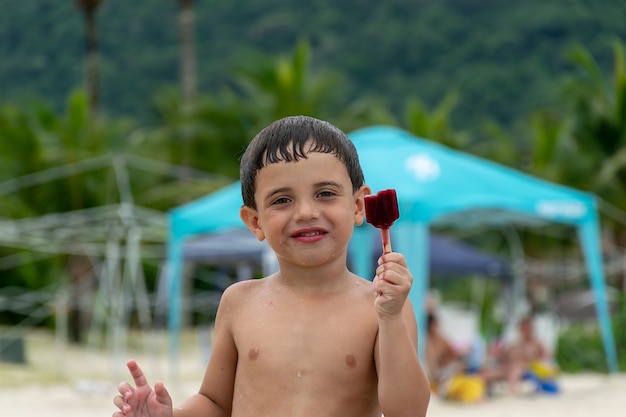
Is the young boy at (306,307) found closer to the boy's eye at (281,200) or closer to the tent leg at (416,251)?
the boy's eye at (281,200)

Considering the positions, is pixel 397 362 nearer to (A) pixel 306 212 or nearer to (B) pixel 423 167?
(A) pixel 306 212

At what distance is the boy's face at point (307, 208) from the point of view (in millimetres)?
2479

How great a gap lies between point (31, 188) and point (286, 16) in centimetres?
3171

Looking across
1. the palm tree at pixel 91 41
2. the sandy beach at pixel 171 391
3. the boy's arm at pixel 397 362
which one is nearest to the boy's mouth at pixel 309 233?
the boy's arm at pixel 397 362

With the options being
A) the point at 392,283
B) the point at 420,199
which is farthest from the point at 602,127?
the point at 392,283

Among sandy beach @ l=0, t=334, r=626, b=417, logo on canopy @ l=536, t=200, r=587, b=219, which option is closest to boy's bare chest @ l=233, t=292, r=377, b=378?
sandy beach @ l=0, t=334, r=626, b=417

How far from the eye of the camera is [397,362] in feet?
7.72

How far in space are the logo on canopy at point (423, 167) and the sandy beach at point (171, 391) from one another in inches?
91.5

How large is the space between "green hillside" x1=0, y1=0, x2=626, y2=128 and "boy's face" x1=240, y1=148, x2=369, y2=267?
147ft

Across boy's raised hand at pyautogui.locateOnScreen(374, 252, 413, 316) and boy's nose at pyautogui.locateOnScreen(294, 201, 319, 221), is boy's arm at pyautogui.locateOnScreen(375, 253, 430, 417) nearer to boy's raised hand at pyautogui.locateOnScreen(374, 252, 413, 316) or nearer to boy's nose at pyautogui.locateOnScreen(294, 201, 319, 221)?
boy's raised hand at pyautogui.locateOnScreen(374, 252, 413, 316)

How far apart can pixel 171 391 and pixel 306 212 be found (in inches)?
432

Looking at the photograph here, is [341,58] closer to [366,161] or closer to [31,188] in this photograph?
[31,188]

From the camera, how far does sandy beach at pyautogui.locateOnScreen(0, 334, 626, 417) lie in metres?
11.0

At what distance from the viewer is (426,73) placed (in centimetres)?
5203
